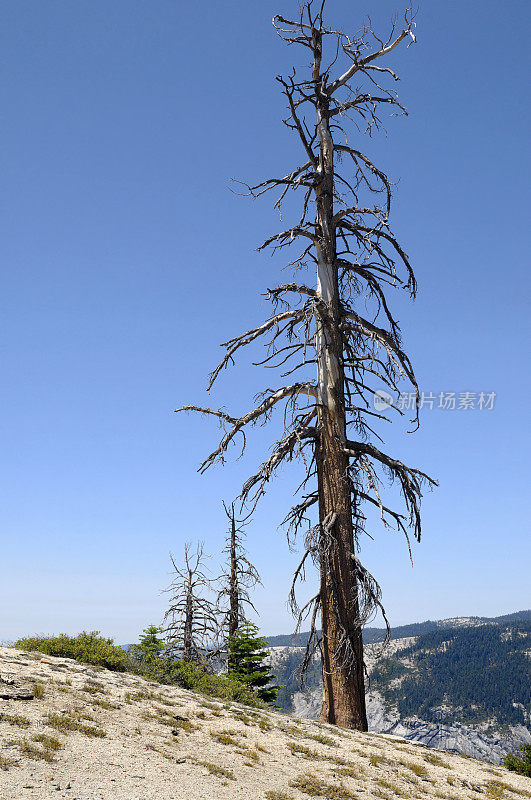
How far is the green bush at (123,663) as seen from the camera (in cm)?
1141

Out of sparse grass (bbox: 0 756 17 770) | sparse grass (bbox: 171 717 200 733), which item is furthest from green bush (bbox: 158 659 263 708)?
sparse grass (bbox: 0 756 17 770)

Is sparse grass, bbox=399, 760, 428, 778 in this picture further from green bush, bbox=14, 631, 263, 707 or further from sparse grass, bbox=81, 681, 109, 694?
sparse grass, bbox=81, 681, 109, 694

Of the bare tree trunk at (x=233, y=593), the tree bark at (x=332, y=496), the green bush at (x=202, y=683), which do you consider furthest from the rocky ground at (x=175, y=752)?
the bare tree trunk at (x=233, y=593)

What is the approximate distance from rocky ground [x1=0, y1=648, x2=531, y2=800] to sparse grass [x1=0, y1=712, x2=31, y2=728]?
2cm

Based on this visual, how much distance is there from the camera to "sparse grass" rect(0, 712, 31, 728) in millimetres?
6980

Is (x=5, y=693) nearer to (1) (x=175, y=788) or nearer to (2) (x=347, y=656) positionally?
(1) (x=175, y=788)

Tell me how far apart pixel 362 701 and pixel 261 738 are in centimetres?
309

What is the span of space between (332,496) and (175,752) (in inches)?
217

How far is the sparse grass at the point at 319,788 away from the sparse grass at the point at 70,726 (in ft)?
8.38

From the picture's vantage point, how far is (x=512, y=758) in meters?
15.8

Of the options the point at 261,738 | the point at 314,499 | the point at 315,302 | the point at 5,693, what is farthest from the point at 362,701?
the point at 315,302

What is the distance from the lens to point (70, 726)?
7.25 metres

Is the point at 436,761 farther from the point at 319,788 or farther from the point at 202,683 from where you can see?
the point at 202,683

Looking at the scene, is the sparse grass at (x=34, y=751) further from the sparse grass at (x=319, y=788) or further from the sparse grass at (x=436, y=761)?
the sparse grass at (x=436, y=761)
